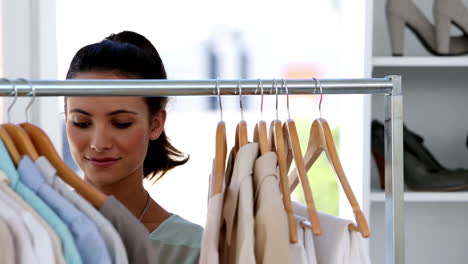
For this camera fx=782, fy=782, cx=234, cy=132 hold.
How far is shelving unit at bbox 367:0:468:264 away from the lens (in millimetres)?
2752

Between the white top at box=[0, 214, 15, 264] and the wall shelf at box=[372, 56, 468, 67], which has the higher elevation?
the wall shelf at box=[372, 56, 468, 67]

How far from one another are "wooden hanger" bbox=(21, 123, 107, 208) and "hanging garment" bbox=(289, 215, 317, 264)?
0.28 m

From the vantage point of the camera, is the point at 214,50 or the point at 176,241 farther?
the point at 214,50

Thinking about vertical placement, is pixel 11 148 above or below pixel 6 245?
above

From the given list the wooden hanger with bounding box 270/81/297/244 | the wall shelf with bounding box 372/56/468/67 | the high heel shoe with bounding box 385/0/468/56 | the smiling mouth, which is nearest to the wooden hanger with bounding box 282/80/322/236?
the wooden hanger with bounding box 270/81/297/244

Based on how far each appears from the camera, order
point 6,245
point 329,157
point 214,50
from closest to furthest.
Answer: point 6,245 < point 329,157 < point 214,50

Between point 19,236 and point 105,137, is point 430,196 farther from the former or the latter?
point 19,236

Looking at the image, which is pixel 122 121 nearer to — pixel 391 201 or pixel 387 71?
pixel 391 201

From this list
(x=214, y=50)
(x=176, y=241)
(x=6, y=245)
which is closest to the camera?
(x=6, y=245)

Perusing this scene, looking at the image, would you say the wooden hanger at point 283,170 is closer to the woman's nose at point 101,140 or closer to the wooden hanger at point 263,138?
the wooden hanger at point 263,138

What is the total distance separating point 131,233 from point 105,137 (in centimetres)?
32

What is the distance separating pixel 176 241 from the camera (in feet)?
5.39

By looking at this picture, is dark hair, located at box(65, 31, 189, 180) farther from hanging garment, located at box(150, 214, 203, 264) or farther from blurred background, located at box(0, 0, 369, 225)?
blurred background, located at box(0, 0, 369, 225)

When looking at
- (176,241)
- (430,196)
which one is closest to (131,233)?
(176,241)
